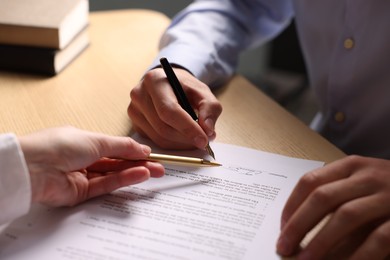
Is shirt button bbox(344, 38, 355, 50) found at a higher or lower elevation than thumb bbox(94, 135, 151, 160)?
higher

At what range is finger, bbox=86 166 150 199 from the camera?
25.0 inches

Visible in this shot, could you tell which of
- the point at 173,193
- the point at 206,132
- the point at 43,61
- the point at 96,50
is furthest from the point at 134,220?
the point at 96,50

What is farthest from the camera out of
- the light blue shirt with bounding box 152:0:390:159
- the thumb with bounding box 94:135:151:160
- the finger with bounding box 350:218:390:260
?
the light blue shirt with bounding box 152:0:390:159

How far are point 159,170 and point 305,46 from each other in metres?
0.57

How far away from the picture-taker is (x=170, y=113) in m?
0.74

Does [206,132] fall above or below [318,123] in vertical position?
above

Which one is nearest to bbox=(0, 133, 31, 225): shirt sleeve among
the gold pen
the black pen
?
the gold pen

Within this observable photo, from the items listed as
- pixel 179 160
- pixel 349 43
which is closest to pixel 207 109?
pixel 179 160

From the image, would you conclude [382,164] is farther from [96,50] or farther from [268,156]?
[96,50]

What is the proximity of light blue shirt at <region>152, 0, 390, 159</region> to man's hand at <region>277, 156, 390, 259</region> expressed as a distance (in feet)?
1.17

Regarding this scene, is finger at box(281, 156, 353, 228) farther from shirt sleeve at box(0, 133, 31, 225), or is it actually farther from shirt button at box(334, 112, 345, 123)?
shirt button at box(334, 112, 345, 123)

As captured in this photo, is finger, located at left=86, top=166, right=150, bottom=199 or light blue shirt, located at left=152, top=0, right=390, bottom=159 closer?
finger, located at left=86, top=166, right=150, bottom=199

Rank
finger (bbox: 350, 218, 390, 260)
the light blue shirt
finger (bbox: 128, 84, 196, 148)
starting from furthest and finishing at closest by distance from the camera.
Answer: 1. the light blue shirt
2. finger (bbox: 128, 84, 196, 148)
3. finger (bbox: 350, 218, 390, 260)

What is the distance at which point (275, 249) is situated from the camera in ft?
1.85
